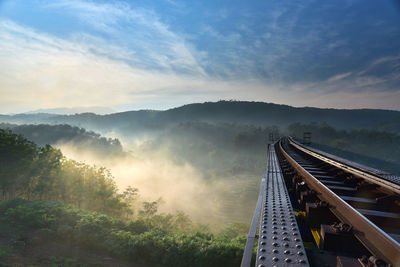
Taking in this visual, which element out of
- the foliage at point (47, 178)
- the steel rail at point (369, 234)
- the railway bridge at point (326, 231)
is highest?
the steel rail at point (369, 234)

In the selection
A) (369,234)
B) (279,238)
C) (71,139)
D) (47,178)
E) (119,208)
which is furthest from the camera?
(71,139)

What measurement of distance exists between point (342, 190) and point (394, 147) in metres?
141

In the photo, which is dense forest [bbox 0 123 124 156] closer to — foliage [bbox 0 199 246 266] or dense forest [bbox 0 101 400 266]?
dense forest [bbox 0 101 400 266]

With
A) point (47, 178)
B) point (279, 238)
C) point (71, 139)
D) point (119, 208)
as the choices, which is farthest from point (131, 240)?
point (71, 139)

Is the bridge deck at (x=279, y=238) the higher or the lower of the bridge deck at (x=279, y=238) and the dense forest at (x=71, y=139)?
the higher

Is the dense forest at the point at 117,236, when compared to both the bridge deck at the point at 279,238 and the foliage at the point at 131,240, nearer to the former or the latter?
the foliage at the point at 131,240

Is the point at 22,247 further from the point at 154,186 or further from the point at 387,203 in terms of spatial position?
the point at 154,186

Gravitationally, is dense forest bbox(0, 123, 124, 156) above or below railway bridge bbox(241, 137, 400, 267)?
below

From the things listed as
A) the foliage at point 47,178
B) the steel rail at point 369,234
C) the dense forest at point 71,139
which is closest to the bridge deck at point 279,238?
the steel rail at point 369,234

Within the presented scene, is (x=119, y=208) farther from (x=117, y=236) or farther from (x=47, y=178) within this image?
(x=117, y=236)

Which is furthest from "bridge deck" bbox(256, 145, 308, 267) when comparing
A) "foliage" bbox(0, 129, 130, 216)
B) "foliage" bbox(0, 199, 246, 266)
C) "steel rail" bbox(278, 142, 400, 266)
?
"foliage" bbox(0, 129, 130, 216)

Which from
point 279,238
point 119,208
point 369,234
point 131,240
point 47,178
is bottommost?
point 119,208

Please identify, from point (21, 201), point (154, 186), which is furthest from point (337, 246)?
point (154, 186)

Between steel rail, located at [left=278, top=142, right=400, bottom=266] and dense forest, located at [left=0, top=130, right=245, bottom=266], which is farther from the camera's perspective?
dense forest, located at [left=0, top=130, right=245, bottom=266]
